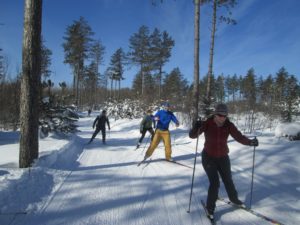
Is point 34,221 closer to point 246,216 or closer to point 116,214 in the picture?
point 116,214

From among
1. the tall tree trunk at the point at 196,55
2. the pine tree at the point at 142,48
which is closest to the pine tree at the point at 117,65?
the pine tree at the point at 142,48

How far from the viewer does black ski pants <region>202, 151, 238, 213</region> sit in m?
4.31

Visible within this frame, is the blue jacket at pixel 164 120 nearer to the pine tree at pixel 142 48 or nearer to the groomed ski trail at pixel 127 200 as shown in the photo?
the groomed ski trail at pixel 127 200

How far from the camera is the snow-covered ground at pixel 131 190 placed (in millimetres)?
4230

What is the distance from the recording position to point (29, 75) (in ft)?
20.4

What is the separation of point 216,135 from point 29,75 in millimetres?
4566

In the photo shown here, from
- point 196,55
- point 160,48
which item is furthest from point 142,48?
point 196,55

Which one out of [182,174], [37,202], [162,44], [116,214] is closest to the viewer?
[116,214]

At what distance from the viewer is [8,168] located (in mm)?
6273

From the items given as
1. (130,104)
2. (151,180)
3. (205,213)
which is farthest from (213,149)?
(130,104)

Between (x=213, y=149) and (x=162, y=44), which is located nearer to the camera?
(x=213, y=149)

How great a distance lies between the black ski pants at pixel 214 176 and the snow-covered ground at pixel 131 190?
0.92 feet

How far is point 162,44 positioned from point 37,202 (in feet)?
138

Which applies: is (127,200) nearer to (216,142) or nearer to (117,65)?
(216,142)
